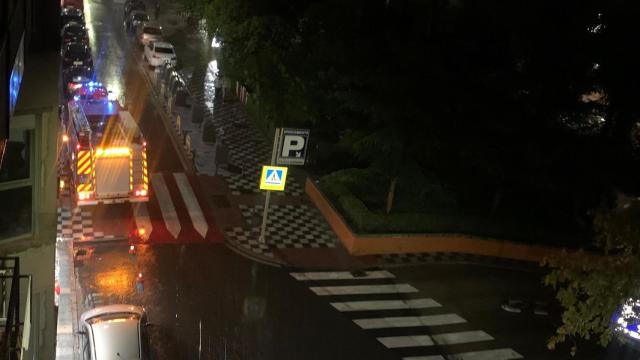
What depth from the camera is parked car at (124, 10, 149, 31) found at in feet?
122

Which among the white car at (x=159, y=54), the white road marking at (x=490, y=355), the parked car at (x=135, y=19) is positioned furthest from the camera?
the parked car at (x=135, y=19)

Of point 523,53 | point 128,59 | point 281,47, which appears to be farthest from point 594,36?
point 128,59

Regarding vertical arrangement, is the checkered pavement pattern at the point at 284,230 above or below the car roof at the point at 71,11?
below

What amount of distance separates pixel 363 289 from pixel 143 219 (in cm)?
632

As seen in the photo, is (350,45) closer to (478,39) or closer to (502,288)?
(478,39)

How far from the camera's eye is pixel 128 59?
3256cm

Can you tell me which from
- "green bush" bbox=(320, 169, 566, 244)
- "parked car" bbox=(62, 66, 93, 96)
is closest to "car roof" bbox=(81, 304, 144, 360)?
"green bush" bbox=(320, 169, 566, 244)

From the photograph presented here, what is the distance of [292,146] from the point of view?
17359 mm

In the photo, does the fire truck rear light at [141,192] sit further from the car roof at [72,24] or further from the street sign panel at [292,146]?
the car roof at [72,24]

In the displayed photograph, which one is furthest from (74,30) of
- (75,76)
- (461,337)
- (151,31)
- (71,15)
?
(461,337)

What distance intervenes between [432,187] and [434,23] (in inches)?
222

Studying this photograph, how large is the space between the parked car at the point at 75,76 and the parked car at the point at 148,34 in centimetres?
613

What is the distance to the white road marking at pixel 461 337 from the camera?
14430mm

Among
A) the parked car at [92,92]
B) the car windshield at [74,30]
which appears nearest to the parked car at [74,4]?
the car windshield at [74,30]
